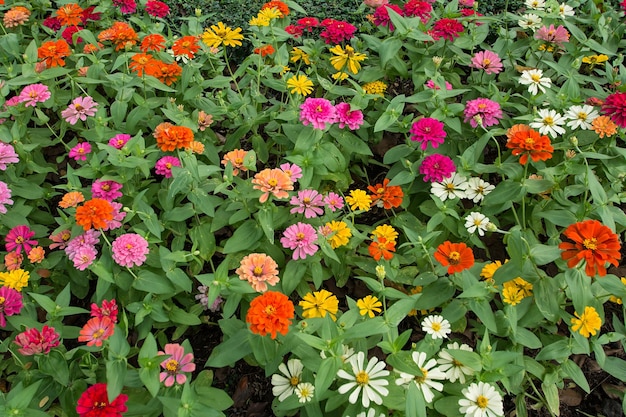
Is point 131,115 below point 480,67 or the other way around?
below

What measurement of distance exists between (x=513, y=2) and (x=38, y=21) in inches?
133

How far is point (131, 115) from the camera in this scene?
8.65 ft

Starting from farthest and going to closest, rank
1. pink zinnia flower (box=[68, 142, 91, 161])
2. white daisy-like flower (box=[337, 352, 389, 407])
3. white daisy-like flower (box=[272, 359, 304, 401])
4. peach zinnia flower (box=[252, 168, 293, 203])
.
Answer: pink zinnia flower (box=[68, 142, 91, 161])
peach zinnia flower (box=[252, 168, 293, 203])
white daisy-like flower (box=[272, 359, 304, 401])
white daisy-like flower (box=[337, 352, 389, 407])

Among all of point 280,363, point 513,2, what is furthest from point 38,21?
point 513,2

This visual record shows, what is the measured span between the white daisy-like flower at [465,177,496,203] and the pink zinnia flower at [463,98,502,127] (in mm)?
305

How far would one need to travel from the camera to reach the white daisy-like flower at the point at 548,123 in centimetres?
234

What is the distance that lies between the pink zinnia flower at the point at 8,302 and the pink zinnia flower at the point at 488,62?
2370mm


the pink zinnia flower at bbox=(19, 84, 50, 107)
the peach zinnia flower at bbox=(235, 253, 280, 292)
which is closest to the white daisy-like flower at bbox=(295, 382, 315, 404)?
the peach zinnia flower at bbox=(235, 253, 280, 292)

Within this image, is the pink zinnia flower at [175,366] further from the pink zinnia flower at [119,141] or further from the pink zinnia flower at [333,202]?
the pink zinnia flower at [119,141]

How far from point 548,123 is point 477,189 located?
1.45 ft

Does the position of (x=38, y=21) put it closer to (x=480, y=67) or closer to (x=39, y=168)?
(x=39, y=168)

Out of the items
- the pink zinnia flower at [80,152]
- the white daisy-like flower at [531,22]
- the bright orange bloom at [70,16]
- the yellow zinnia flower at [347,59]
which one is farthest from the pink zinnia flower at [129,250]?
the white daisy-like flower at [531,22]

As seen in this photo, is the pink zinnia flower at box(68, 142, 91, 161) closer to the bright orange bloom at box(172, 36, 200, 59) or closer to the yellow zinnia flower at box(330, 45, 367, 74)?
the bright orange bloom at box(172, 36, 200, 59)

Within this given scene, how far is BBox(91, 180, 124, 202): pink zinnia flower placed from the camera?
220 centimetres
